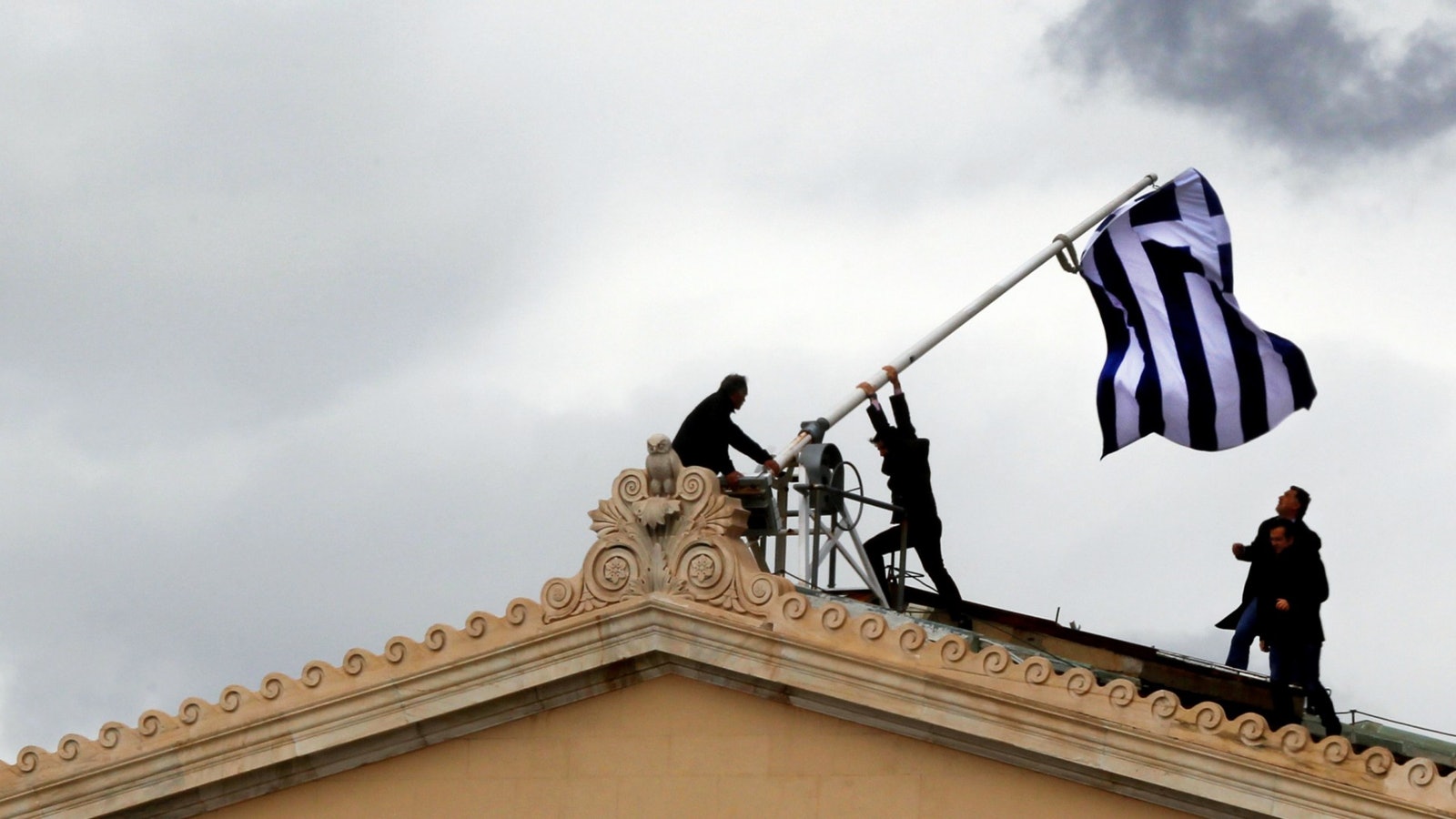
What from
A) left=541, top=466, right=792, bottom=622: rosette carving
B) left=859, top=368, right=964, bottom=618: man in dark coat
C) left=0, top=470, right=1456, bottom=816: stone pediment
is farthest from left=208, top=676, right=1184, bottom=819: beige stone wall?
left=859, top=368, right=964, bottom=618: man in dark coat

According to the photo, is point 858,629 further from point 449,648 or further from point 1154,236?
point 1154,236

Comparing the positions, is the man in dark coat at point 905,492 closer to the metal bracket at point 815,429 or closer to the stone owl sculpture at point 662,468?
the metal bracket at point 815,429

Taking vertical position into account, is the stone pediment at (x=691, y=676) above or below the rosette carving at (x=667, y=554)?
below

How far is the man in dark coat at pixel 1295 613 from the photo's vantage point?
24.4 metres

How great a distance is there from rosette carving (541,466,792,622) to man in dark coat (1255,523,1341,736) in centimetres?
410

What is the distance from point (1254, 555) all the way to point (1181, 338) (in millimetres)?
5414

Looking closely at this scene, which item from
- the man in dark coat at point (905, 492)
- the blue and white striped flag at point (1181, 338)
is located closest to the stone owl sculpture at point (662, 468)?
the man in dark coat at point (905, 492)

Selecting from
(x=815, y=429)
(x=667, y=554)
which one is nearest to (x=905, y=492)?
(x=815, y=429)

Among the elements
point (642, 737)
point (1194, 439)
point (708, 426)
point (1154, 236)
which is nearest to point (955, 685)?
point (642, 737)

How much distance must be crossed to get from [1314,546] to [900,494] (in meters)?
4.57

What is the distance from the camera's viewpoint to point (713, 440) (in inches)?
1014

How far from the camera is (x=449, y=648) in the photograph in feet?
76.6

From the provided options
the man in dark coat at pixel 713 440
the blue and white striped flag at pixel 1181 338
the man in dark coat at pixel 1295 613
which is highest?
the blue and white striped flag at pixel 1181 338

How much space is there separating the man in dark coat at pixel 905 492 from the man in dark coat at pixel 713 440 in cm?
232
